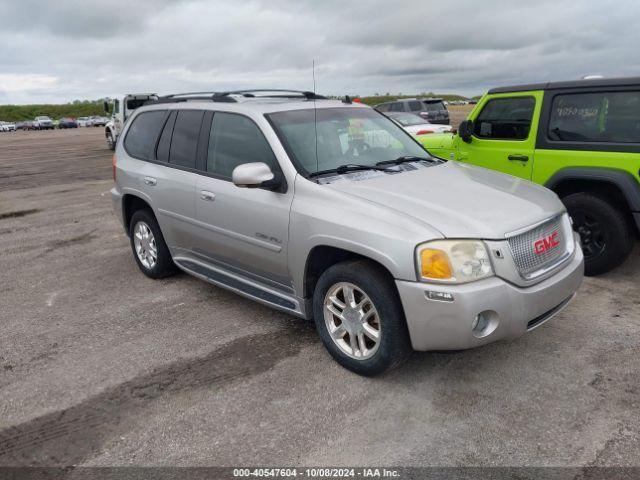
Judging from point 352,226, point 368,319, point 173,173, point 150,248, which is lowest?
point 368,319

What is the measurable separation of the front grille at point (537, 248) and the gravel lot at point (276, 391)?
0.73 m

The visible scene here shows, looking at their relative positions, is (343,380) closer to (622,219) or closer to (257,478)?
(257,478)

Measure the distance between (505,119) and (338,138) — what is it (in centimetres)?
263

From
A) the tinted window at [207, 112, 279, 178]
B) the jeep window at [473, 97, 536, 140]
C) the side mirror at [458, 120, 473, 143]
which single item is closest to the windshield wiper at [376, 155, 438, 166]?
the tinted window at [207, 112, 279, 178]

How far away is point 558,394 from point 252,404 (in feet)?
6.10

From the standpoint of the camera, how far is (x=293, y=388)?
339cm

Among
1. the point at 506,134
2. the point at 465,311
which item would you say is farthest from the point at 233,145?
the point at 506,134

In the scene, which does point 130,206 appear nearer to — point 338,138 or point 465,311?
point 338,138

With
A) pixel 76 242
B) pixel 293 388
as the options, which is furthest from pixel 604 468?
pixel 76 242

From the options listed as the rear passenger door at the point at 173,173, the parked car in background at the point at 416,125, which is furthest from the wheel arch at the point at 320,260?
the parked car in background at the point at 416,125

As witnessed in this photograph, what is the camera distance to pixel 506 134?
231 inches

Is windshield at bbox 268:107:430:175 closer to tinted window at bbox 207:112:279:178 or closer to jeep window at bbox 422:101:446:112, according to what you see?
tinted window at bbox 207:112:279:178

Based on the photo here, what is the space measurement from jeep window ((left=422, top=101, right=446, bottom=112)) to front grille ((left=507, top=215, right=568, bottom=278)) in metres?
18.0

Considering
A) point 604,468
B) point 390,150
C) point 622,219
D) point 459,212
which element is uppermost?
point 390,150
